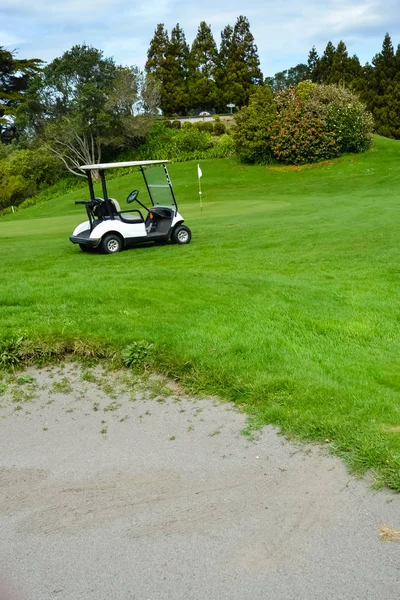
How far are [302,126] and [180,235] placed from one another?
25.8 m

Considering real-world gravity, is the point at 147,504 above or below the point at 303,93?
below

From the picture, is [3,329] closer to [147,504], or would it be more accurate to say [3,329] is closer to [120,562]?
[147,504]

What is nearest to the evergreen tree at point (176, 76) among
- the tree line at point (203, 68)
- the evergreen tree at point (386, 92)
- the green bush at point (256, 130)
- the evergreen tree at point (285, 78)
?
the tree line at point (203, 68)

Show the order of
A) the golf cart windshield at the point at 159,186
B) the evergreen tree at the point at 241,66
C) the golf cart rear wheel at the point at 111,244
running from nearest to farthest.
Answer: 1. the golf cart rear wheel at the point at 111,244
2. the golf cart windshield at the point at 159,186
3. the evergreen tree at the point at 241,66

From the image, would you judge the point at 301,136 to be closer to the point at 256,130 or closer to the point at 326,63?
the point at 256,130

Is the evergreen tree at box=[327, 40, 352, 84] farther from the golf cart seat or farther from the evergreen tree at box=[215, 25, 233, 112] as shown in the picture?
the golf cart seat

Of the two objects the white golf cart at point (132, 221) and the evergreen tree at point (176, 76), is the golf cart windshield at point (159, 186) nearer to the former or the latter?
the white golf cart at point (132, 221)

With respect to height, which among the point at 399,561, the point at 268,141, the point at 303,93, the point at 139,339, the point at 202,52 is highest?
the point at 202,52

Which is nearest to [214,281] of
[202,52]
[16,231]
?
[16,231]

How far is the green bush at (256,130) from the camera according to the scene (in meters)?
38.4

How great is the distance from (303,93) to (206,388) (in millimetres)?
37963

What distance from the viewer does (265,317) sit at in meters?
6.16

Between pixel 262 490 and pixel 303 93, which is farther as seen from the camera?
pixel 303 93

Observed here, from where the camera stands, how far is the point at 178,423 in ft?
13.9
